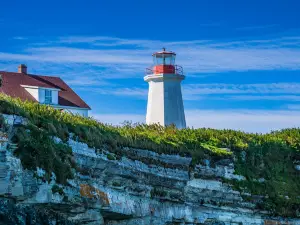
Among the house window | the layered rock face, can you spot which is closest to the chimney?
the house window

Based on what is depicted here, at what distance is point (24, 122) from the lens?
1650 cm

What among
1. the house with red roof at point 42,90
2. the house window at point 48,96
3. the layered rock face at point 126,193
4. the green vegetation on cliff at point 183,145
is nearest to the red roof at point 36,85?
the house with red roof at point 42,90

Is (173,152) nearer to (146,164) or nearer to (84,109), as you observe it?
Result: (146,164)

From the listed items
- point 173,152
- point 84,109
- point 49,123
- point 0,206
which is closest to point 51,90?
point 84,109

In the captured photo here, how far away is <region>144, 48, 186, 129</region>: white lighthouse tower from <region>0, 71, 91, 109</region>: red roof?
3610 millimetres

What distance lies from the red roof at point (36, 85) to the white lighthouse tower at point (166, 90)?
361cm

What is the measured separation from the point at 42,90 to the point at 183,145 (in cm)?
1053

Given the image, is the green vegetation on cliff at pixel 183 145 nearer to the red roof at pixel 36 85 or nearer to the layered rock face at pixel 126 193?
the layered rock face at pixel 126 193

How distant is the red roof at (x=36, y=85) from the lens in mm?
29036

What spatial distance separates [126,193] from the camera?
18.8 meters

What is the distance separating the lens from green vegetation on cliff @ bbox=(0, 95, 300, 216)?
645 inches

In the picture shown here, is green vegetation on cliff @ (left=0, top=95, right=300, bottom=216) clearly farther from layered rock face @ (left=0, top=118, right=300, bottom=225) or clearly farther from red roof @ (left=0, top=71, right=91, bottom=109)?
red roof @ (left=0, top=71, right=91, bottom=109)

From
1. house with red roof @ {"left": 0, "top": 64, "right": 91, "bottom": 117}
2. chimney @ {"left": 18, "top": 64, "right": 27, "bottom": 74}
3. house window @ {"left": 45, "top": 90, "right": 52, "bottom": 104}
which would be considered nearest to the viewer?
house with red roof @ {"left": 0, "top": 64, "right": 91, "bottom": 117}

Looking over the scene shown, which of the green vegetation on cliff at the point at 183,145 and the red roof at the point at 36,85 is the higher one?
the red roof at the point at 36,85
